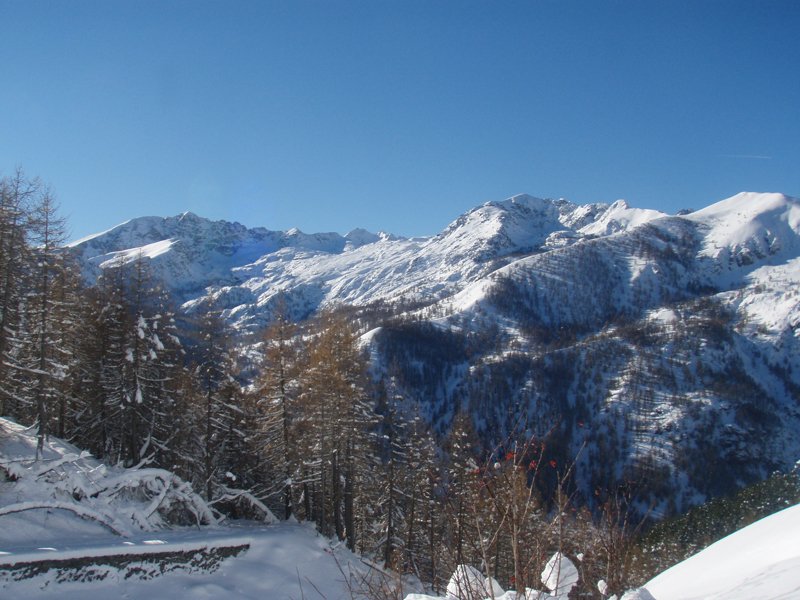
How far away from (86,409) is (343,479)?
13020 mm

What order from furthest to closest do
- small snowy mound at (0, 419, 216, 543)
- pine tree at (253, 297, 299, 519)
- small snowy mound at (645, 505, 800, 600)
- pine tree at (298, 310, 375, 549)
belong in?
pine tree at (253, 297, 299, 519) < pine tree at (298, 310, 375, 549) < small snowy mound at (0, 419, 216, 543) < small snowy mound at (645, 505, 800, 600)

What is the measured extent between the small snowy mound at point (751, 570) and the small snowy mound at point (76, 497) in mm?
15129

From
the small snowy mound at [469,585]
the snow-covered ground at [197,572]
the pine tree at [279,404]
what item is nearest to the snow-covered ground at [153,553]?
the snow-covered ground at [197,572]

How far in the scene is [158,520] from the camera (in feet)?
49.0

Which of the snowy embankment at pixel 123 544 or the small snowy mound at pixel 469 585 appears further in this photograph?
the snowy embankment at pixel 123 544

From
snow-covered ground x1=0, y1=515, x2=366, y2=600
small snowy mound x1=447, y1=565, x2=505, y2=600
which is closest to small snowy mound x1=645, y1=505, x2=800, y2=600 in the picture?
small snowy mound x1=447, y1=565, x2=505, y2=600

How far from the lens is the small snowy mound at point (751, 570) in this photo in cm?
518

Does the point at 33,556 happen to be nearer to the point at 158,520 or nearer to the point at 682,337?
the point at 158,520

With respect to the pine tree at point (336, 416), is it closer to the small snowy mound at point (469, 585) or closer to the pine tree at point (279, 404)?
the pine tree at point (279, 404)

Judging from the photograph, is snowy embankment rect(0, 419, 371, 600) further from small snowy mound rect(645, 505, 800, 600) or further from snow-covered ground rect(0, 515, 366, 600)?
small snowy mound rect(645, 505, 800, 600)

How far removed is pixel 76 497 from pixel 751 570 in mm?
17835

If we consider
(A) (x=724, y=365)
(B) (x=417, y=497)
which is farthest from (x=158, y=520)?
(A) (x=724, y=365)

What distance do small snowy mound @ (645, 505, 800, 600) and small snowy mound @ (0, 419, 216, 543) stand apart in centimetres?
1513

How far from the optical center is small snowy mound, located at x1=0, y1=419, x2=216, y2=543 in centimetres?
1216
